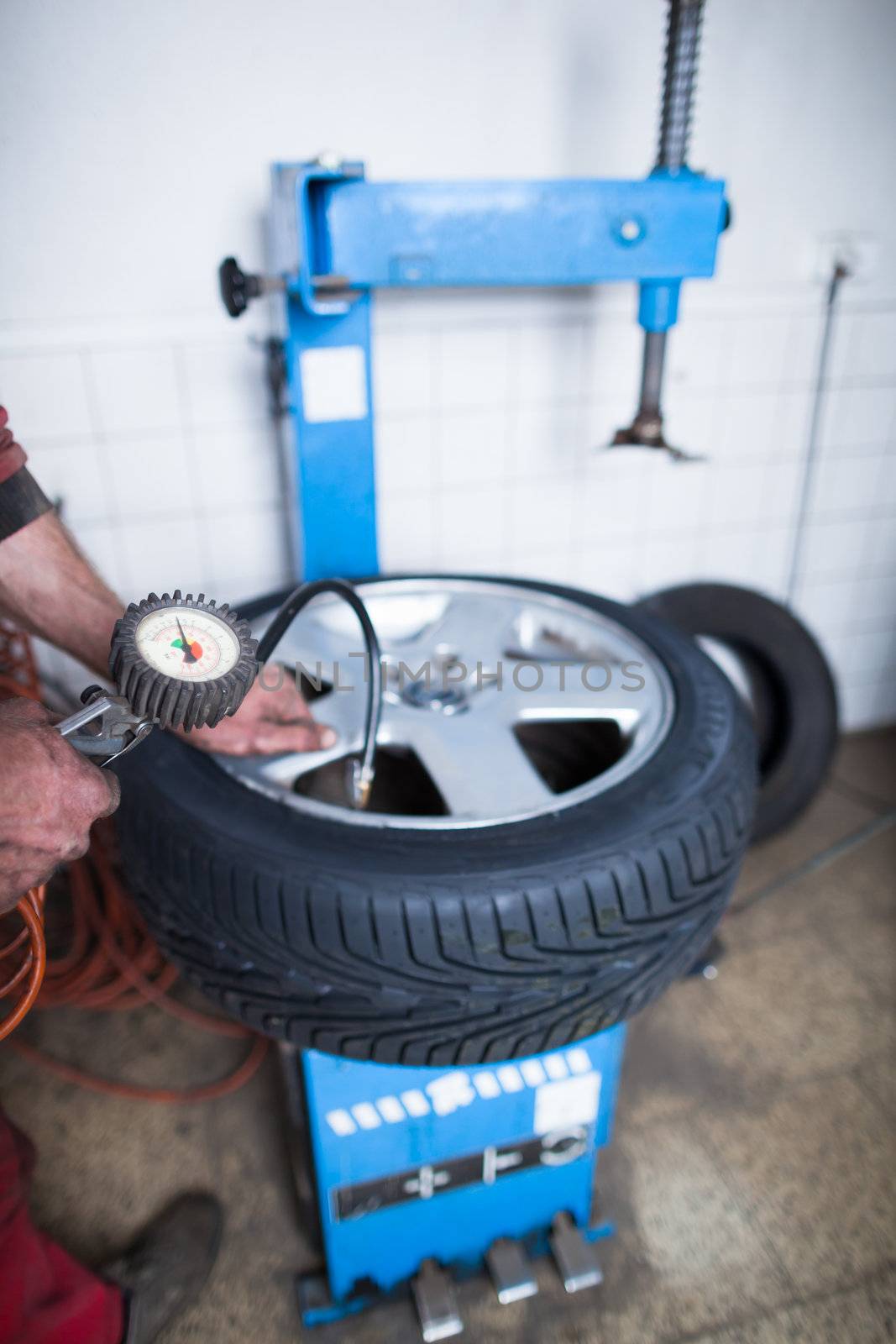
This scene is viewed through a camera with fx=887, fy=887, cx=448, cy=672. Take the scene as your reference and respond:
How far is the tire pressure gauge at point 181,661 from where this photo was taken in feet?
2.19

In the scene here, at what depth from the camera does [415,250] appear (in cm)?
114

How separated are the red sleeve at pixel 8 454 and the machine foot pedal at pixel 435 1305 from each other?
1.13 m

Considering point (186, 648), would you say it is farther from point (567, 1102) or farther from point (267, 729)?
point (567, 1102)

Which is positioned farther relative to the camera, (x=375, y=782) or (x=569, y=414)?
(x=569, y=414)

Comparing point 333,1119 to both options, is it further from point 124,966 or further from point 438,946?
point 124,966

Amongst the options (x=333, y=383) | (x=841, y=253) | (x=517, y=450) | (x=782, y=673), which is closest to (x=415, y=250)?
(x=333, y=383)

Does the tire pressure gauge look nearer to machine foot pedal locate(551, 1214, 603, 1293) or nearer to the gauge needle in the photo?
the gauge needle

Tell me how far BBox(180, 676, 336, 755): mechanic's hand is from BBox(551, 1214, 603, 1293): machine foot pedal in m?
0.78

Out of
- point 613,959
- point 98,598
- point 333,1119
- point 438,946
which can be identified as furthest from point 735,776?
point 98,598

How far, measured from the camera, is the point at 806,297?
75.1 inches

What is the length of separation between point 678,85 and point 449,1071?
1.41 m

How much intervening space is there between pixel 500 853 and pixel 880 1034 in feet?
3.63

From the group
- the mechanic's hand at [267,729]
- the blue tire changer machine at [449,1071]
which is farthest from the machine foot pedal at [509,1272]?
the mechanic's hand at [267,729]

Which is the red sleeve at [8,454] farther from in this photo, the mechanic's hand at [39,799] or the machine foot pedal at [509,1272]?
the machine foot pedal at [509,1272]
